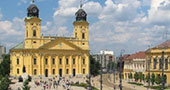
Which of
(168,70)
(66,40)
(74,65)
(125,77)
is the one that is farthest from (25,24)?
(168,70)

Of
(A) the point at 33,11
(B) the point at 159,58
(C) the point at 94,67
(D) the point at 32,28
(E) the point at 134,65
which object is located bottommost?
(C) the point at 94,67

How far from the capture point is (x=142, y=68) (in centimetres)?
8888

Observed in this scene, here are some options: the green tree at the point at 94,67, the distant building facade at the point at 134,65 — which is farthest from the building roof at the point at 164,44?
the green tree at the point at 94,67

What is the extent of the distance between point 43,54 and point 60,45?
220 inches

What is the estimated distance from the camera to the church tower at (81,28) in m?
102

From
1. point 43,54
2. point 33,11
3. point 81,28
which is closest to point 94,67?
point 81,28

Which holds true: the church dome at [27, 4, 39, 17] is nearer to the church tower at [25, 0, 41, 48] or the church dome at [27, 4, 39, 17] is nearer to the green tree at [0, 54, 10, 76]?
the church tower at [25, 0, 41, 48]

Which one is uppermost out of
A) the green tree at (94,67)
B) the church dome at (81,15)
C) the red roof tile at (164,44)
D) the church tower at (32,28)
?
the church dome at (81,15)

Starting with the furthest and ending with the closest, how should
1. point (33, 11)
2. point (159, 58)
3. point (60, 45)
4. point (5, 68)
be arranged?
point (5, 68) → point (60, 45) → point (33, 11) → point (159, 58)

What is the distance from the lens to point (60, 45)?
315ft

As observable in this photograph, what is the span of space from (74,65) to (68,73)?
2962 millimetres

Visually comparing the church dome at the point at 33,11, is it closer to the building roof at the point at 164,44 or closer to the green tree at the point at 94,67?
the green tree at the point at 94,67

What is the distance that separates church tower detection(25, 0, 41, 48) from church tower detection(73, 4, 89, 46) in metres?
12.3

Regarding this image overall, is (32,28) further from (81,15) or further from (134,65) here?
(134,65)
